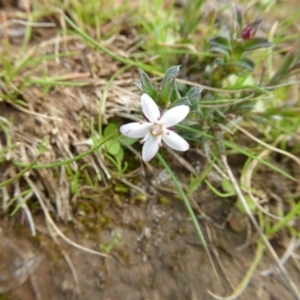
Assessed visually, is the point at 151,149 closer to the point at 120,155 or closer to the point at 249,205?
the point at 120,155

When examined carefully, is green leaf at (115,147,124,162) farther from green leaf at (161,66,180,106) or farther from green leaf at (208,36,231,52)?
green leaf at (208,36,231,52)

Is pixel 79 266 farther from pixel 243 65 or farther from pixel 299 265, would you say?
pixel 243 65

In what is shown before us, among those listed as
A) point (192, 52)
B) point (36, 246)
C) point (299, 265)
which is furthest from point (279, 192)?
point (36, 246)

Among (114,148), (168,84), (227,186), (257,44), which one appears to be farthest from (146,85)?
(227,186)

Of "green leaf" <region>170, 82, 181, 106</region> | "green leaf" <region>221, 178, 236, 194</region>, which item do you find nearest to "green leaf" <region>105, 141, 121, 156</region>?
"green leaf" <region>170, 82, 181, 106</region>

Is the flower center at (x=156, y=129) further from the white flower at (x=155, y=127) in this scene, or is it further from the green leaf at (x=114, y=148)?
the green leaf at (x=114, y=148)

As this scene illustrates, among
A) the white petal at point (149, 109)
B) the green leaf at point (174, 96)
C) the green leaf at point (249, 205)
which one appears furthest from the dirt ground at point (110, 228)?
the white petal at point (149, 109)
